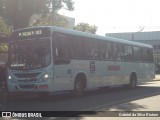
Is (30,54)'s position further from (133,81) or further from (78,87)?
(133,81)

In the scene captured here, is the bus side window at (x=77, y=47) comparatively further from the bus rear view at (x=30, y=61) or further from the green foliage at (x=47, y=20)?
the green foliage at (x=47, y=20)

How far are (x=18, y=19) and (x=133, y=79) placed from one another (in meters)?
8.44

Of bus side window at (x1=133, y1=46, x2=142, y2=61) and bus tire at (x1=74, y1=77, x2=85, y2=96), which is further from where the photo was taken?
bus side window at (x1=133, y1=46, x2=142, y2=61)

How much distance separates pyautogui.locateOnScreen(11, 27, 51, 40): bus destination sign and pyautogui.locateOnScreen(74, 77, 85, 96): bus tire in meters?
3.00

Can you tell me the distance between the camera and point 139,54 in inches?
1038

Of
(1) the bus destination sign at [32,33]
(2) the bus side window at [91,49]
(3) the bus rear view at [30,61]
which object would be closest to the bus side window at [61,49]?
(3) the bus rear view at [30,61]

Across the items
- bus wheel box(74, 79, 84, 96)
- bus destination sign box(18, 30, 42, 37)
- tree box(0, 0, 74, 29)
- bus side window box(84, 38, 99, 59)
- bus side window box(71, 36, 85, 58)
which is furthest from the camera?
tree box(0, 0, 74, 29)

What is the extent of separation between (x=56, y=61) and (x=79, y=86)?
98.7 inches

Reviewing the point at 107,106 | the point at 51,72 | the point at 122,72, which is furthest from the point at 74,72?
the point at 122,72

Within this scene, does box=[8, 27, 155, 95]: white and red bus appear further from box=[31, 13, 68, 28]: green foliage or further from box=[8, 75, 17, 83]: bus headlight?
box=[31, 13, 68, 28]: green foliage

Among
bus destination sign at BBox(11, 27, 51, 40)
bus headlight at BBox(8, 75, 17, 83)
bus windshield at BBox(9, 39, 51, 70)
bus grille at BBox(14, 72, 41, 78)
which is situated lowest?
bus headlight at BBox(8, 75, 17, 83)

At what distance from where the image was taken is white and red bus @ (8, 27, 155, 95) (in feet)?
53.4

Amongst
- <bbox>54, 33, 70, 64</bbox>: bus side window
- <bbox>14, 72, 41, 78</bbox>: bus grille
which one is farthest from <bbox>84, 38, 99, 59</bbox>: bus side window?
<bbox>14, 72, 41, 78</bbox>: bus grille

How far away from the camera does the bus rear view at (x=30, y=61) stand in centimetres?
1619
